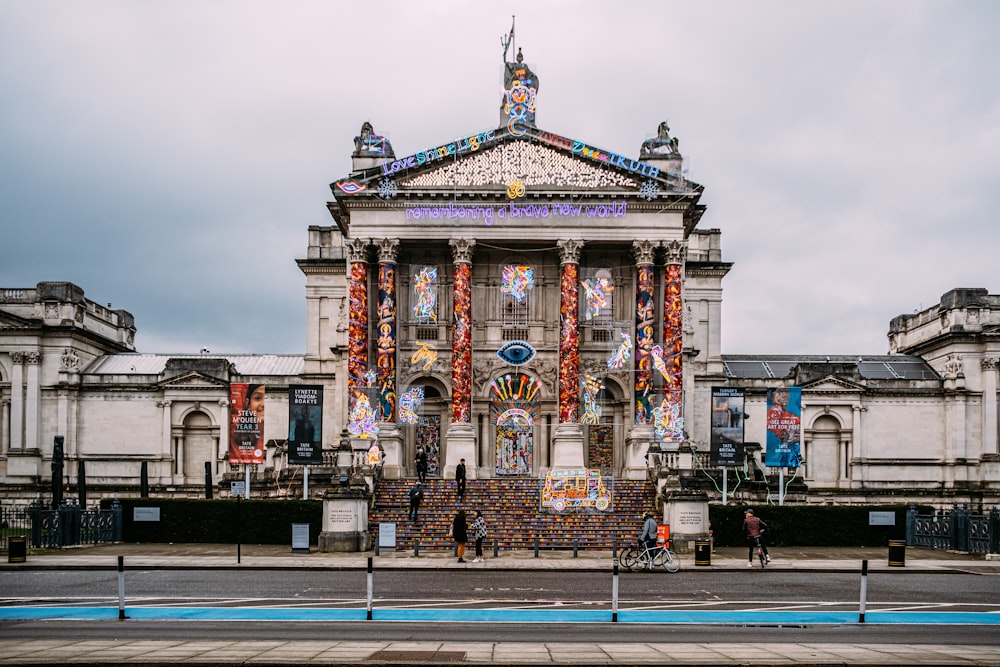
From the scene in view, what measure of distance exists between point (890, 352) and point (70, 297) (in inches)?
2280

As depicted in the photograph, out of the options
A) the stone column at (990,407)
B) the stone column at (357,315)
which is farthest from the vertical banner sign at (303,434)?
the stone column at (990,407)

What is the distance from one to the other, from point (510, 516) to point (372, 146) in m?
20.7

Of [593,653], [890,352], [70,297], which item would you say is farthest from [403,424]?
[890,352]

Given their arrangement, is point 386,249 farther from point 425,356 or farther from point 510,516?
point 510,516

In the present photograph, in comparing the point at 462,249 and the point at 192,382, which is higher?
the point at 462,249

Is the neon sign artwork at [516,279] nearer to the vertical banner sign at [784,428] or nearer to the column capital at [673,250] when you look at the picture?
the column capital at [673,250]

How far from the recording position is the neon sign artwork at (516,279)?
53.9m

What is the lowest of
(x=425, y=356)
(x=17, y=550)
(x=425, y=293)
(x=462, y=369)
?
(x=17, y=550)

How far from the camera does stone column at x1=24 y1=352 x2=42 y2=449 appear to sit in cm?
6644

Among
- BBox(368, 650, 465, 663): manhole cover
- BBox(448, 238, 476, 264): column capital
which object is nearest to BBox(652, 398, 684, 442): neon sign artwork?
BBox(448, 238, 476, 264): column capital

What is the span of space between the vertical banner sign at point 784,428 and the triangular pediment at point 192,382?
36.5 m

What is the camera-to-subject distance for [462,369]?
2009 inches

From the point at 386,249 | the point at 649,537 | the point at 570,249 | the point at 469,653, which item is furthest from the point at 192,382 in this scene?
the point at 469,653

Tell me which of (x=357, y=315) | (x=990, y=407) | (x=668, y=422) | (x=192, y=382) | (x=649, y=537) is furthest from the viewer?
(x=192, y=382)
